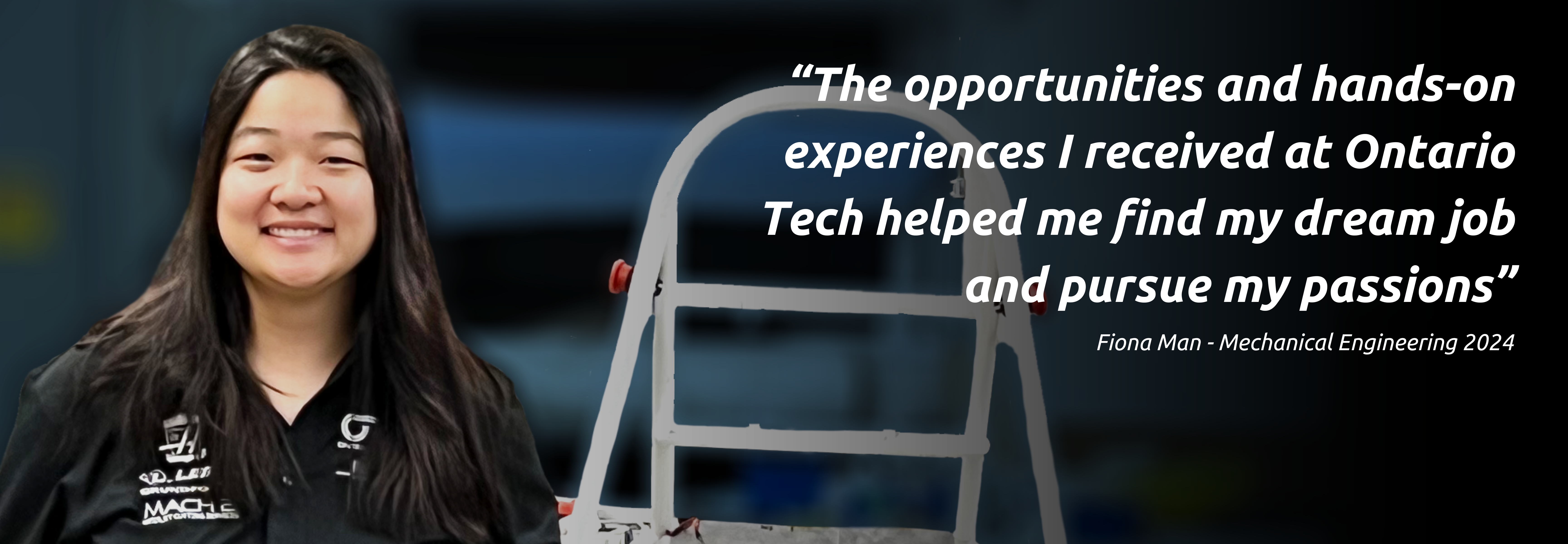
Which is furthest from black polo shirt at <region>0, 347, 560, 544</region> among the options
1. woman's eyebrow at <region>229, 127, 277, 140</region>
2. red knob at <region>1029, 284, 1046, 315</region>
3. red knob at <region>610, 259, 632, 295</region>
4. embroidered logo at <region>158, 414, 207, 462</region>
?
red knob at <region>1029, 284, 1046, 315</region>

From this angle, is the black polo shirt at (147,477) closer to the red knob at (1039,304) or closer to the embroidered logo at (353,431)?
the embroidered logo at (353,431)

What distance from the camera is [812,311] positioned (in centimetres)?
156

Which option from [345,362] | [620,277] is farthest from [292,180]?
[620,277]

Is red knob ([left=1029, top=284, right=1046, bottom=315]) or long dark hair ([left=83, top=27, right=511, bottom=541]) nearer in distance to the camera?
long dark hair ([left=83, top=27, right=511, bottom=541])

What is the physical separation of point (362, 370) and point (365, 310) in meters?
0.06

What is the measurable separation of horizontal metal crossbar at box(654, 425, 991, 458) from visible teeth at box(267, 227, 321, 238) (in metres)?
0.61

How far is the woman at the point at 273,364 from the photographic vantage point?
108 cm

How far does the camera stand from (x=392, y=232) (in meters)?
1.14

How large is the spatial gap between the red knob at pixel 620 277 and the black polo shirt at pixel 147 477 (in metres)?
→ 0.36

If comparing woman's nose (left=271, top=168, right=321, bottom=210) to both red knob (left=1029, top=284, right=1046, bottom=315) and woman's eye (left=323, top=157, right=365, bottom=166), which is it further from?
red knob (left=1029, top=284, right=1046, bottom=315)

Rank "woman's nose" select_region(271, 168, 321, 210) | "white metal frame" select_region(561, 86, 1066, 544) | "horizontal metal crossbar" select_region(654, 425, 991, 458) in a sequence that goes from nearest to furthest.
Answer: "woman's nose" select_region(271, 168, 321, 210), "white metal frame" select_region(561, 86, 1066, 544), "horizontal metal crossbar" select_region(654, 425, 991, 458)

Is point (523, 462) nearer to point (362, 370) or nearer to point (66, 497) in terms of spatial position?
point (362, 370)

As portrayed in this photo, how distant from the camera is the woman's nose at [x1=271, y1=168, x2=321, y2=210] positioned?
1.07m

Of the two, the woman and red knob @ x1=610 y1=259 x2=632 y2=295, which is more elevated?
red knob @ x1=610 y1=259 x2=632 y2=295
